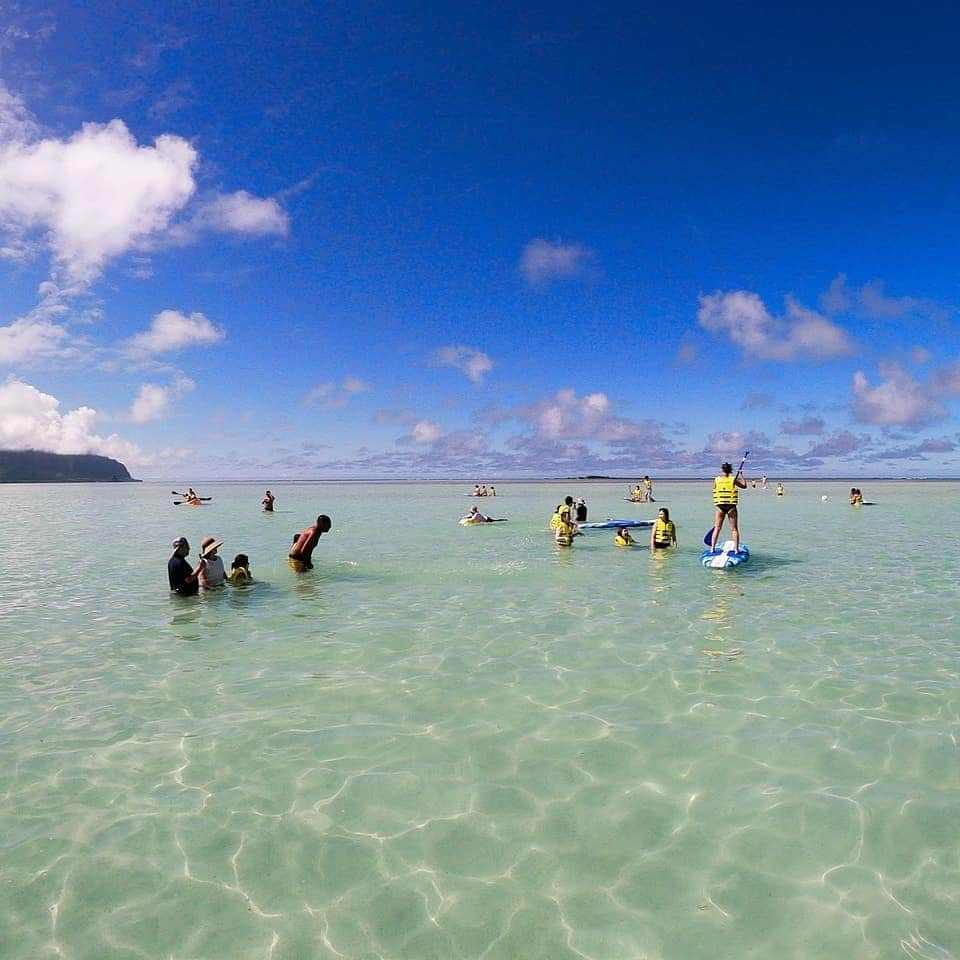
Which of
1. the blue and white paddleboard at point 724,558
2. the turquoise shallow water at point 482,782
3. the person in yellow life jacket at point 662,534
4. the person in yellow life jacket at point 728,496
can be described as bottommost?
the turquoise shallow water at point 482,782

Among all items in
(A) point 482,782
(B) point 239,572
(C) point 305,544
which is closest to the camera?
(A) point 482,782

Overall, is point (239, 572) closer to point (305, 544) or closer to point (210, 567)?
point (210, 567)

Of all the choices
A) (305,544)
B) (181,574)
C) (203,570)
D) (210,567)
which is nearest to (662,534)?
(305,544)

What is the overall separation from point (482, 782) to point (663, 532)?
729 inches

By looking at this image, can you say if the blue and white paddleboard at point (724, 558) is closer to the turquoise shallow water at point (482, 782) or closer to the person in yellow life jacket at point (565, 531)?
the turquoise shallow water at point (482, 782)

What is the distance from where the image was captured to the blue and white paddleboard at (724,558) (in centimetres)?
2012

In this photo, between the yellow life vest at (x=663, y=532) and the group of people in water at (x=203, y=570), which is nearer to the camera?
the group of people in water at (x=203, y=570)

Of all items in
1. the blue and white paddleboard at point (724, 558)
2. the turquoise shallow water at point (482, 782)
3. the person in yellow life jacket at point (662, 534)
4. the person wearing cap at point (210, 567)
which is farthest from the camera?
the person in yellow life jacket at point (662, 534)

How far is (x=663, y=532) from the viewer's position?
78.2ft

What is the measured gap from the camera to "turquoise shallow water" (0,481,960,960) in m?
4.72

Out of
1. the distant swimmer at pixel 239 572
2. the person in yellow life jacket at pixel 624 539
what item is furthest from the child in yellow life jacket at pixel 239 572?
the person in yellow life jacket at pixel 624 539

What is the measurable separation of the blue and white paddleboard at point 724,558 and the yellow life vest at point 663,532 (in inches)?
111

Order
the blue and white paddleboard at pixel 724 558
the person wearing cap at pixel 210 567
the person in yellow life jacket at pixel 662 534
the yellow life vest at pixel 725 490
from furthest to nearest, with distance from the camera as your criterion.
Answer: the person in yellow life jacket at pixel 662 534 < the yellow life vest at pixel 725 490 < the blue and white paddleboard at pixel 724 558 < the person wearing cap at pixel 210 567

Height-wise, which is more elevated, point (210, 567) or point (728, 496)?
point (728, 496)
